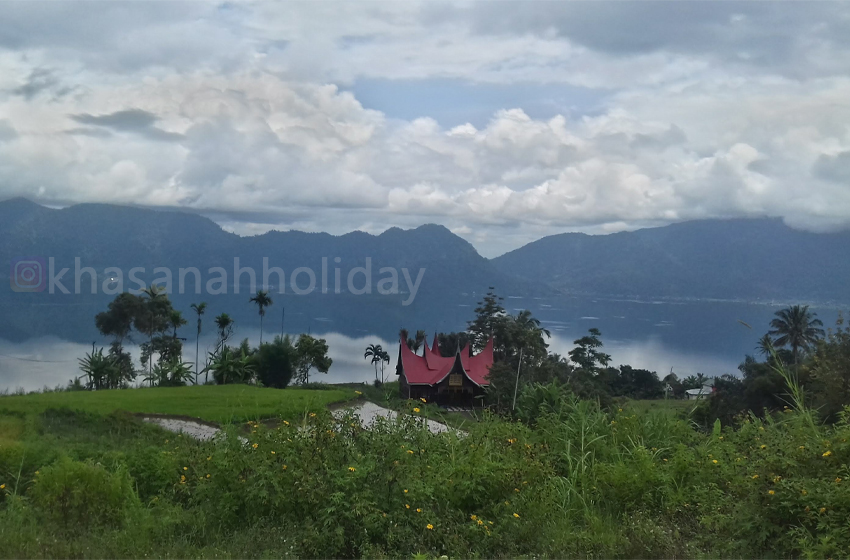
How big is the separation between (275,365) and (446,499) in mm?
37408

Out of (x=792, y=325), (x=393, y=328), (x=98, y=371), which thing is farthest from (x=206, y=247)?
(x=792, y=325)

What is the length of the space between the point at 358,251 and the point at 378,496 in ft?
493

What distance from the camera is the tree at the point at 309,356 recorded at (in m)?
47.3

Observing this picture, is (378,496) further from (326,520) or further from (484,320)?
(484,320)

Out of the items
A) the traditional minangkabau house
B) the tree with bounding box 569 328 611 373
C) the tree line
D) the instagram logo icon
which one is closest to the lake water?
the tree with bounding box 569 328 611 373

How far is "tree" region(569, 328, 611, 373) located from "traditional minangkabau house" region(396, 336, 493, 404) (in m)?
6.36

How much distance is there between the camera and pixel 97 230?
155 meters

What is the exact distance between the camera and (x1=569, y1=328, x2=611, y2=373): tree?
41.5 m

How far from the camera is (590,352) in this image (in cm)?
4247

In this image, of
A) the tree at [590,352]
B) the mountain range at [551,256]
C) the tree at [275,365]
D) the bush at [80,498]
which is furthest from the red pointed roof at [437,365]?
the mountain range at [551,256]

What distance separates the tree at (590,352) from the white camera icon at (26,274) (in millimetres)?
72629

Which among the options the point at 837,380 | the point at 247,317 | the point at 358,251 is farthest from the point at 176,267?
the point at 837,380

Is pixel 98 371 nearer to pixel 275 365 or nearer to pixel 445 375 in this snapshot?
pixel 275 365

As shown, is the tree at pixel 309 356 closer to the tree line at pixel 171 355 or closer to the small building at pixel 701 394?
the tree line at pixel 171 355
